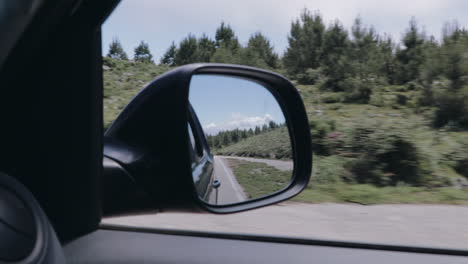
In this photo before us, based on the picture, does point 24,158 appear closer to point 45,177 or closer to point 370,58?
point 45,177

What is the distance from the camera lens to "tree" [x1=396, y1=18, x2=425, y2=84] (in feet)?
53.5

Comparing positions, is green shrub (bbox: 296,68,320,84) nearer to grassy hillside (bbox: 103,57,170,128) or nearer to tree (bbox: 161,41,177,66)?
tree (bbox: 161,41,177,66)

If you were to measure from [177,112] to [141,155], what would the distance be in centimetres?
18

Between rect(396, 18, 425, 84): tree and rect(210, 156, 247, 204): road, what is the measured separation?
15203 millimetres

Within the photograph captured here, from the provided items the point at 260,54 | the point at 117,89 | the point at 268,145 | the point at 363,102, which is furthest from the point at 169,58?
the point at 363,102

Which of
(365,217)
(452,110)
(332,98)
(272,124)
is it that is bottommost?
(365,217)

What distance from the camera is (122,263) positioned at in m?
1.81

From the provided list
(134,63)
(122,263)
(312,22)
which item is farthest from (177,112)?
(312,22)

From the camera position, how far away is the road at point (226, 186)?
176cm

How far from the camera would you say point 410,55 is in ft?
57.4

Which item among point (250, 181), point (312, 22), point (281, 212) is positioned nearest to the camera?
point (250, 181)

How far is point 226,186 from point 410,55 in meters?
17.3

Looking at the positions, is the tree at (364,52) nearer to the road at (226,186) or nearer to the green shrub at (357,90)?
the green shrub at (357,90)

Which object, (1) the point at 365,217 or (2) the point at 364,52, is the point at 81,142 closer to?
(1) the point at 365,217
